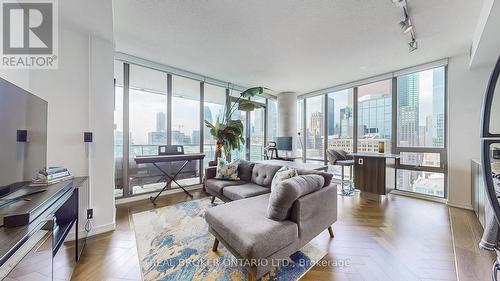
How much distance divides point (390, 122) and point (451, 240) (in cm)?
274

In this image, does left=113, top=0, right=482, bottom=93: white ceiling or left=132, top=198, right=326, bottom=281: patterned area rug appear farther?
left=113, top=0, right=482, bottom=93: white ceiling

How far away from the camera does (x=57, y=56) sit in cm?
213

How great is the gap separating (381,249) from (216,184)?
2.34 meters

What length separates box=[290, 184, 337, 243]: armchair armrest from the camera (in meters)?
1.68

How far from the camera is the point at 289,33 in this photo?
2.60 m

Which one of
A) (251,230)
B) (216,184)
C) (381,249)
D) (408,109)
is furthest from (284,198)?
(408,109)

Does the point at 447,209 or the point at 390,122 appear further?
the point at 390,122

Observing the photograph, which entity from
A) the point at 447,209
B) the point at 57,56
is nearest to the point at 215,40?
the point at 57,56

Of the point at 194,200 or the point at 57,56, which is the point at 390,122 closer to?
the point at 194,200

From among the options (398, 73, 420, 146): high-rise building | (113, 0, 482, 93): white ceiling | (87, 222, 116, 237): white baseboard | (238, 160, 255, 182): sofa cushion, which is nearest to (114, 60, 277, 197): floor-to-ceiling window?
(113, 0, 482, 93): white ceiling

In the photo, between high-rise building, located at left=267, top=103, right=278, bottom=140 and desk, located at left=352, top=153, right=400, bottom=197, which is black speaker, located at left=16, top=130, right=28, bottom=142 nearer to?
desk, located at left=352, top=153, right=400, bottom=197

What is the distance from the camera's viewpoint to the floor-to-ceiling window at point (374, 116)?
169 inches

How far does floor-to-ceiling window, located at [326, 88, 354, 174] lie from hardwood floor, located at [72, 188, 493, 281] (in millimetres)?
2310

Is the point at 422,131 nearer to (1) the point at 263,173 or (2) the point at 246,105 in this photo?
(1) the point at 263,173
